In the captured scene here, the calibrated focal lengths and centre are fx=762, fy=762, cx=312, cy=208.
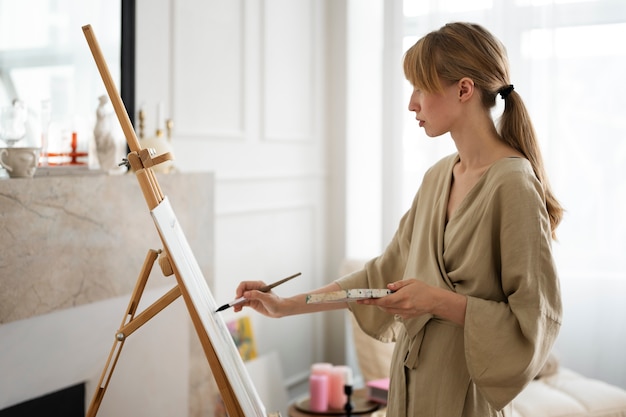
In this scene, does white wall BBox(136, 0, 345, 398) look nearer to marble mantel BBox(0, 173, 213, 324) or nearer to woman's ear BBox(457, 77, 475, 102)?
marble mantel BBox(0, 173, 213, 324)

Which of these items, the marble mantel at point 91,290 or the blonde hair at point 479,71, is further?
the marble mantel at point 91,290

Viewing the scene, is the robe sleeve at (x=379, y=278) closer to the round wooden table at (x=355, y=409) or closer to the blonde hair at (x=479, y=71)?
the blonde hair at (x=479, y=71)

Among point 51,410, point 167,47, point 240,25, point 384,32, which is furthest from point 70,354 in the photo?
point 384,32

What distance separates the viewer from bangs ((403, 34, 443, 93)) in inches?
62.9

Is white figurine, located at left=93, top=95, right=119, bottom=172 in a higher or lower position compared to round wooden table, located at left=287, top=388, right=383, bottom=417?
higher

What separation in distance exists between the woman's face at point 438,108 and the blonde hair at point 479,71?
17mm

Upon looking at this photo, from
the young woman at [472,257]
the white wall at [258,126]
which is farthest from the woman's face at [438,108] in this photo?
the white wall at [258,126]

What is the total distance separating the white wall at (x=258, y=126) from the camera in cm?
297

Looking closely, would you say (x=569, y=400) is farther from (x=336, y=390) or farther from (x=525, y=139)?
(x=525, y=139)

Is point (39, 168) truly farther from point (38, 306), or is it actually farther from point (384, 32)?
point (384, 32)

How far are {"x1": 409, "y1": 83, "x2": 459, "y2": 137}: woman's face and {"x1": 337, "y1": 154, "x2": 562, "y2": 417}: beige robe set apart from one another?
0.44 feet

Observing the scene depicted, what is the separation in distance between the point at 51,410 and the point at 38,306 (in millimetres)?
336

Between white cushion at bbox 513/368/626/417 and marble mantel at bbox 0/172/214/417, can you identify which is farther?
white cushion at bbox 513/368/626/417

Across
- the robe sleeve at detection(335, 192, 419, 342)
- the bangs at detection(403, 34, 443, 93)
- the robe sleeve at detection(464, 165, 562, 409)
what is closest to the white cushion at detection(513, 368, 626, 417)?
the robe sleeve at detection(335, 192, 419, 342)
